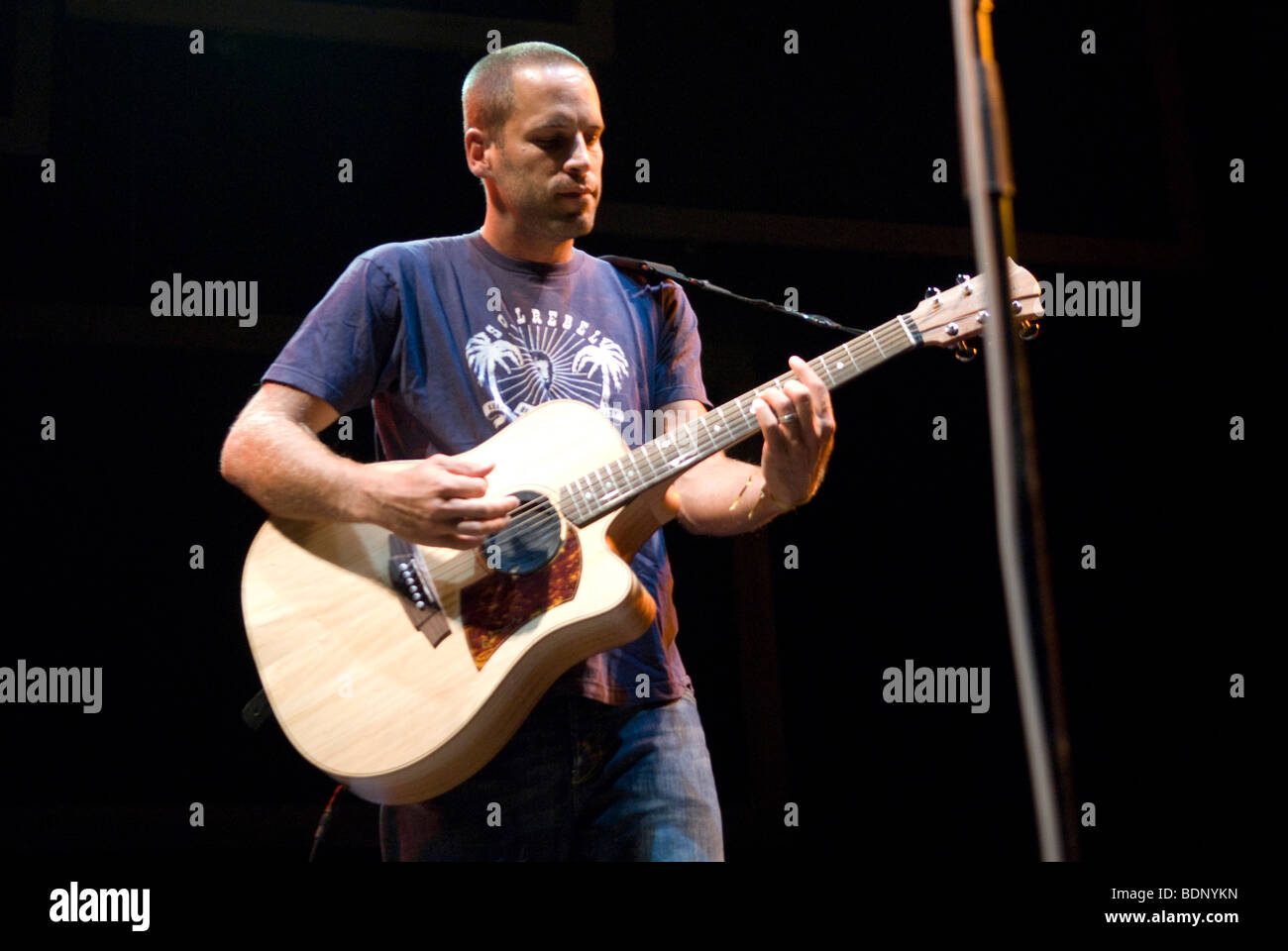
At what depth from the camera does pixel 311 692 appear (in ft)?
6.70

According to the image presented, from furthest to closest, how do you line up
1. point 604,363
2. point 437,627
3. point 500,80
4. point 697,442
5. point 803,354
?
point 803,354, point 500,80, point 604,363, point 697,442, point 437,627

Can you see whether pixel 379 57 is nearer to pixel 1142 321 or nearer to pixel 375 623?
pixel 375 623

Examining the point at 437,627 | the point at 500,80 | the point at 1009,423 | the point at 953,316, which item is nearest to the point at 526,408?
the point at 437,627

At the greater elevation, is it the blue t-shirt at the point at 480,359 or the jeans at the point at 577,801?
the blue t-shirt at the point at 480,359

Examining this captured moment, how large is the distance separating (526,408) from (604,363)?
19 cm

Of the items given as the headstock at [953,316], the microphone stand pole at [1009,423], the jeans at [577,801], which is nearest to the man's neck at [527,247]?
the headstock at [953,316]

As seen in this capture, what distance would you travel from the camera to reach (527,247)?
7.74 ft

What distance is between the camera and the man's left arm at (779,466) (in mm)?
2068

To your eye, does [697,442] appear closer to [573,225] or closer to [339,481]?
[573,225]

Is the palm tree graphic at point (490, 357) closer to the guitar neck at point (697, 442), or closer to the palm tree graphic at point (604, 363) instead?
the palm tree graphic at point (604, 363)

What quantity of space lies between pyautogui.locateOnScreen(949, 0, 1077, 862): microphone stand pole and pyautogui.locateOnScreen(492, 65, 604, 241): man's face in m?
1.21

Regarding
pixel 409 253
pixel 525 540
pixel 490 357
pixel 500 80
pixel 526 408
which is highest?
pixel 500 80

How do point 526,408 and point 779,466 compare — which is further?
point 526,408

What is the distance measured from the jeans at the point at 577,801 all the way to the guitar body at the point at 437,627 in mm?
64
